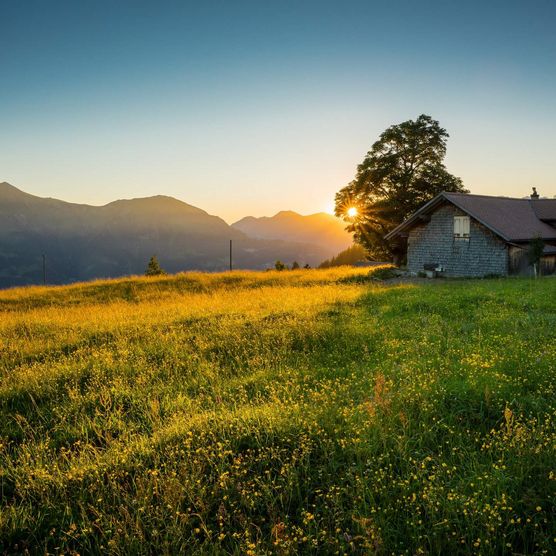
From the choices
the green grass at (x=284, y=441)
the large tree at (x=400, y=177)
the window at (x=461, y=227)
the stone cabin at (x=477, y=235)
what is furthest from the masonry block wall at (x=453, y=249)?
the green grass at (x=284, y=441)

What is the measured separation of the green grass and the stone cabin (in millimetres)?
19368

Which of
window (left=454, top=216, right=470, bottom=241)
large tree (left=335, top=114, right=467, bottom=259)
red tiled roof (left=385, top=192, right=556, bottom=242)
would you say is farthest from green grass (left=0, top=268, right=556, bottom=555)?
large tree (left=335, top=114, right=467, bottom=259)

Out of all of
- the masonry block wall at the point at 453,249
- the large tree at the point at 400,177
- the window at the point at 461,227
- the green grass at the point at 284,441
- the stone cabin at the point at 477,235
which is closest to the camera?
the green grass at the point at 284,441

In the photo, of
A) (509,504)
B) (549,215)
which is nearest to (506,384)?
(509,504)

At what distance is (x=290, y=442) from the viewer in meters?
4.97

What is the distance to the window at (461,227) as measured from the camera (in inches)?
1154

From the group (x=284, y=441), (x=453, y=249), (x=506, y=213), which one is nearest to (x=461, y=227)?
(x=453, y=249)

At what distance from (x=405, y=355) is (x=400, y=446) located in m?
3.77

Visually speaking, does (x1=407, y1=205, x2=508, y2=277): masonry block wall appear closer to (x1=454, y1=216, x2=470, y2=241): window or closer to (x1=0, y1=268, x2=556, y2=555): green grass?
(x1=454, y1=216, x2=470, y2=241): window

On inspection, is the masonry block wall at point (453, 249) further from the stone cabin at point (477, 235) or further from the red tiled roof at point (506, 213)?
the red tiled roof at point (506, 213)

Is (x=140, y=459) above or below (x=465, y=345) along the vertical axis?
below

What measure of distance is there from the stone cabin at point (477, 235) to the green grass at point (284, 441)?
19.4 metres

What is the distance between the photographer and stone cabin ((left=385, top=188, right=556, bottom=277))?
1091 inches

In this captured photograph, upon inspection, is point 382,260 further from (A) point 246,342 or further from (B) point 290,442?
(B) point 290,442
